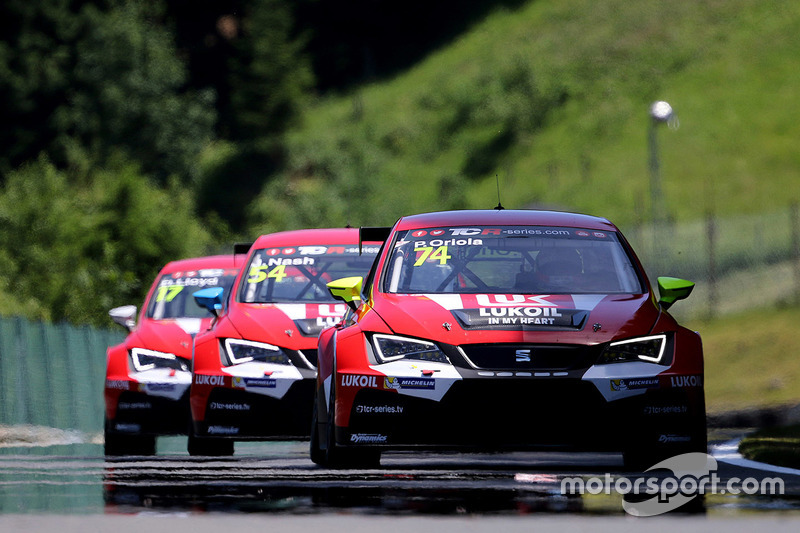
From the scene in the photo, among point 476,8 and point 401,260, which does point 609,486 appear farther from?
point 476,8

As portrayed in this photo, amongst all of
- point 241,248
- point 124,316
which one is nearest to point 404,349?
point 241,248

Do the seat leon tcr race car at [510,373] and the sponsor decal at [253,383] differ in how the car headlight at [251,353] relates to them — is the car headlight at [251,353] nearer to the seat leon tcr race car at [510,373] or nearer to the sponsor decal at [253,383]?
the sponsor decal at [253,383]

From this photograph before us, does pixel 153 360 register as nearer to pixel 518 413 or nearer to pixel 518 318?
pixel 518 318

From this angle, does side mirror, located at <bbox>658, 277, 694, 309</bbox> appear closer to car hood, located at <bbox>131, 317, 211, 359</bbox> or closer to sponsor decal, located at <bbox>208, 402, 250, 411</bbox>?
sponsor decal, located at <bbox>208, 402, 250, 411</bbox>

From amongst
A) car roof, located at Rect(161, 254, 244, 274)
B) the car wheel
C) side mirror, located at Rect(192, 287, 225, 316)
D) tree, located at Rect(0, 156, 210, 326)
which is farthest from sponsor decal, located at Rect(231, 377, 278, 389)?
tree, located at Rect(0, 156, 210, 326)

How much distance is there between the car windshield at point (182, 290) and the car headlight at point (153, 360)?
1.15m

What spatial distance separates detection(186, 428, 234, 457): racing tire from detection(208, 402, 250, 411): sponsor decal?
399 mm

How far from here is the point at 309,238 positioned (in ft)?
47.1

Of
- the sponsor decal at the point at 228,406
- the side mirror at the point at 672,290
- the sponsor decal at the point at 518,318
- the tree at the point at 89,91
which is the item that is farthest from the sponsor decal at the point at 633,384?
the tree at the point at 89,91

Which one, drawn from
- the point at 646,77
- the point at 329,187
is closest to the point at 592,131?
the point at 646,77

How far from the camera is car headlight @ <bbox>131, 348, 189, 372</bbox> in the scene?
14768 millimetres

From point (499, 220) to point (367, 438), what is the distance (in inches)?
81.8

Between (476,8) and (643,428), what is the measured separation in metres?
99.8

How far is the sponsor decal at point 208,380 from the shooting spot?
12.3 meters
